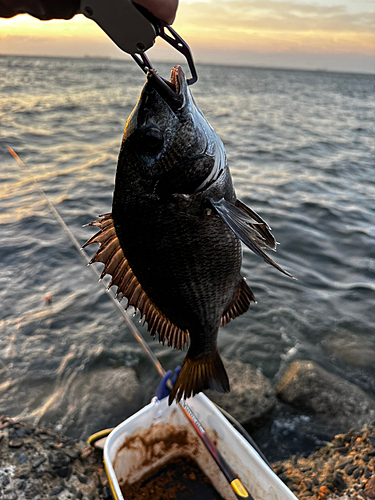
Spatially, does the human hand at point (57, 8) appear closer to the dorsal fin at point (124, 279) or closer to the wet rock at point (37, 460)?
the dorsal fin at point (124, 279)

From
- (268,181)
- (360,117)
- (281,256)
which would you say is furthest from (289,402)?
(360,117)

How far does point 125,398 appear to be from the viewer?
13.8ft

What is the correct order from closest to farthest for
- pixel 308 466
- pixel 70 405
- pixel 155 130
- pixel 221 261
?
1. pixel 155 130
2. pixel 221 261
3. pixel 308 466
4. pixel 70 405

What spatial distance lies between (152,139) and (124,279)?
75 centimetres

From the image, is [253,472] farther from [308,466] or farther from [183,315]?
[183,315]

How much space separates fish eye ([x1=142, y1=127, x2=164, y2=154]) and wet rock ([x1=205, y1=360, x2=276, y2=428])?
320 centimetres

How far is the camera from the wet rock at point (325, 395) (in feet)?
13.1

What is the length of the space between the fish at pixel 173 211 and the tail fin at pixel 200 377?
382mm

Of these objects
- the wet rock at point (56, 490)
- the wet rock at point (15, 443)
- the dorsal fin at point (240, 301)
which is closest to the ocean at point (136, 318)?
the wet rock at point (15, 443)

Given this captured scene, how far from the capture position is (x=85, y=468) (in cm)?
323

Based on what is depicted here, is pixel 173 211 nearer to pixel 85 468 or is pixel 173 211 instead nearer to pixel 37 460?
pixel 37 460

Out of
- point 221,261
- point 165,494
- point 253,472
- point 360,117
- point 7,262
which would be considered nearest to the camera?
point 221,261

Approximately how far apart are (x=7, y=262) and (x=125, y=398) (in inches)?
150

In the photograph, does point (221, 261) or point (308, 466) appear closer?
point (221, 261)
